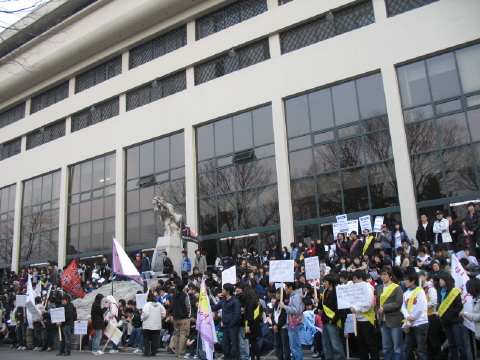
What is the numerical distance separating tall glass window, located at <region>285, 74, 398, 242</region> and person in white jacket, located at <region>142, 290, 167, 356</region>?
9.70 meters

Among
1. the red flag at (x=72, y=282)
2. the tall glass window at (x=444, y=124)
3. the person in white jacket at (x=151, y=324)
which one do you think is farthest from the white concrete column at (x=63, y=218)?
the tall glass window at (x=444, y=124)

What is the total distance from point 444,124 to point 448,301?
1175 cm

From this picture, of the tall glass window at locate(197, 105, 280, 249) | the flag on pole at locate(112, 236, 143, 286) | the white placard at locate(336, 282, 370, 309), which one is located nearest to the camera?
the white placard at locate(336, 282, 370, 309)

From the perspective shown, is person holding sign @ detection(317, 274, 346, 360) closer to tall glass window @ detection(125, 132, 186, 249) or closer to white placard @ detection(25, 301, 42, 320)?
white placard @ detection(25, 301, 42, 320)

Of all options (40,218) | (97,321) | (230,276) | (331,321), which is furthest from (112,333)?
(40,218)

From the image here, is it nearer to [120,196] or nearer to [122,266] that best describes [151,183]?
[120,196]

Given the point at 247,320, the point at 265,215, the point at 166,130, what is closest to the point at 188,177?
→ the point at 166,130

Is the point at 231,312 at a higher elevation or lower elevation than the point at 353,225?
lower

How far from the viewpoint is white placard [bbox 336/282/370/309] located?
8609mm

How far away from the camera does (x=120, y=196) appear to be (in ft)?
89.6

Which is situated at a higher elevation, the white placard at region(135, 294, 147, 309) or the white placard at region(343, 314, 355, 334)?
the white placard at region(135, 294, 147, 309)

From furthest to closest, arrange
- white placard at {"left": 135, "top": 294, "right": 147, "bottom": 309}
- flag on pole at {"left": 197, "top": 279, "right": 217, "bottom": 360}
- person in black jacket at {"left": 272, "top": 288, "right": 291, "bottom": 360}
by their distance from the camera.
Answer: white placard at {"left": 135, "top": 294, "right": 147, "bottom": 309} < flag on pole at {"left": 197, "top": 279, "right": 217, "bottom": 360} < person in black jacket at {"left": 272, "top": 288, "right": 291, "bottom": 360}

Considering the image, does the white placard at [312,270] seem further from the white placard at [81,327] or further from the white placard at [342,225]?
the white placard at [81,327]

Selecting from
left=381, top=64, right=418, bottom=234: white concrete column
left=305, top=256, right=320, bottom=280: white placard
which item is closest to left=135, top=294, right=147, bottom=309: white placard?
left=305, top=256, right=320, bottom=280: white placard
